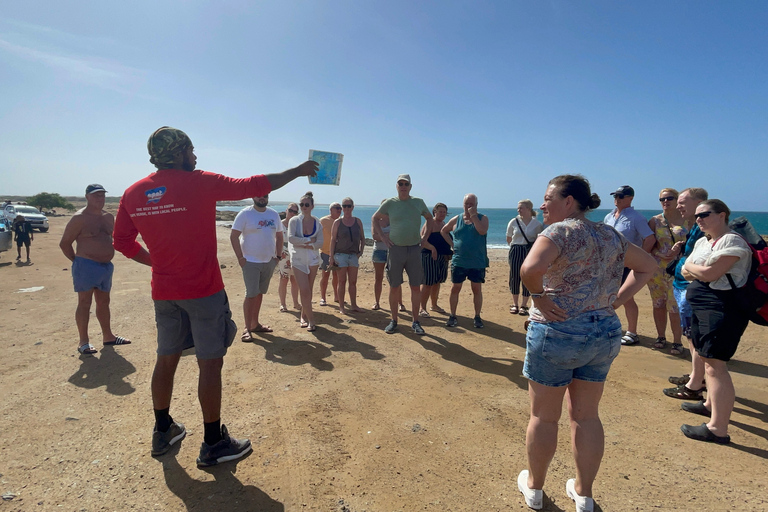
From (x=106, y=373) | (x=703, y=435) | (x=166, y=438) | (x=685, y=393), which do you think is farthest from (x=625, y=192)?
(x=106, y=373)

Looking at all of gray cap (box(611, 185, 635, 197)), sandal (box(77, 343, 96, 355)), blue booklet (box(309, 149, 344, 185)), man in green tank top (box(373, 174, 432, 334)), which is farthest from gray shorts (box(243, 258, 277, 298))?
gray cap (box(611, 185, 635, 197))

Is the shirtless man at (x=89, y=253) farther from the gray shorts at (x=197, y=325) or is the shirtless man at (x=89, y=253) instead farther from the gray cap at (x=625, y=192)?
the gray cap at (x=625, y=192)

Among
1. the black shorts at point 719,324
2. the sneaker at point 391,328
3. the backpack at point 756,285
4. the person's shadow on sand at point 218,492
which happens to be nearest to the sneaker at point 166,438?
the person's shadow on sand at point 218,492

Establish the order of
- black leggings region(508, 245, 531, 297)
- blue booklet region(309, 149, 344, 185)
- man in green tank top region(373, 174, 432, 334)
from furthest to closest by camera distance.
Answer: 1. black leggings region(508, 245, 531, 297)
2. man in green tank top region(373, 174, 432, 334)
3. blue booklet region(309, 149, 344, 185)

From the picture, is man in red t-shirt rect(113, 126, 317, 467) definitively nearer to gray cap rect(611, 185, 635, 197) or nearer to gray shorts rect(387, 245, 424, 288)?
gray shorts rect(387, 245, 424, 288)

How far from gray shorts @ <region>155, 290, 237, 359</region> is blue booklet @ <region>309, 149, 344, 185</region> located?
1650 mm

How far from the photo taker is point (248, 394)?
3.87 meters

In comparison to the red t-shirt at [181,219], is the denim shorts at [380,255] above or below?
below

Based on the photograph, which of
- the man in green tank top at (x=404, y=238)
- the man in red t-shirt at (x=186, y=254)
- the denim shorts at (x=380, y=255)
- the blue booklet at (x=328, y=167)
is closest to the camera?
the man in red t-shirt at (x=186, y=254)

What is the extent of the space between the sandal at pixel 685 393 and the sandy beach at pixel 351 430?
0.33 feet

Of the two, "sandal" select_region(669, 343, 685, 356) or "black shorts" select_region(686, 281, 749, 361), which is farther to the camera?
"sandal" select_region(669, 343, 685, 356)

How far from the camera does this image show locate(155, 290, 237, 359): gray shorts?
2723 millimetres

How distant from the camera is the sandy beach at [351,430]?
2500 millimetres

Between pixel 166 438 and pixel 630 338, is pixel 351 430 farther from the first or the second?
pixel 630 338
